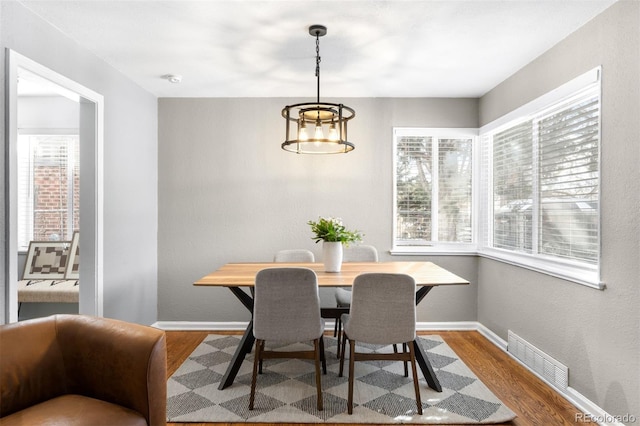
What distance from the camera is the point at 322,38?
9.23 feet

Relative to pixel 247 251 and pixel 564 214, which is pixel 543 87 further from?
pixel 247 251

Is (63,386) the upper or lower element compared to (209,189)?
lower

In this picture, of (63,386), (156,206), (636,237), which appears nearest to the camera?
(63,386)

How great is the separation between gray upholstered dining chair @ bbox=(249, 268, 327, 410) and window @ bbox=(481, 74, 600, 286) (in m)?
1.76

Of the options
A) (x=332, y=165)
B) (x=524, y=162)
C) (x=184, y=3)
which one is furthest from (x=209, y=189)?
(x=524, y=162)

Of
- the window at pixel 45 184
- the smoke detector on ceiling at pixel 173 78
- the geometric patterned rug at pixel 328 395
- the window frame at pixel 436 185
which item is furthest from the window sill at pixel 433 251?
the window at pixel 45 184

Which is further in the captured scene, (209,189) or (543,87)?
(209,189)

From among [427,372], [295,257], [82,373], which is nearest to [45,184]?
[295,257]

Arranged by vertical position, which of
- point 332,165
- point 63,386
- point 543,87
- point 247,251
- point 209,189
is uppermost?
point 543,87

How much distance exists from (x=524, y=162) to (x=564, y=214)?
710 mm

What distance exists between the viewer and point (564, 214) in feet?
9.44

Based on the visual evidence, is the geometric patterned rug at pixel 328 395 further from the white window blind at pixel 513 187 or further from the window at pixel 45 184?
the window at pixel 45 184

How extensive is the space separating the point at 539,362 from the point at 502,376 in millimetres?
296

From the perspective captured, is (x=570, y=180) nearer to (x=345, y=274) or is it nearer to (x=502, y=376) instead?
(x=502, y=376)
